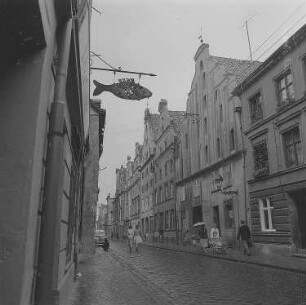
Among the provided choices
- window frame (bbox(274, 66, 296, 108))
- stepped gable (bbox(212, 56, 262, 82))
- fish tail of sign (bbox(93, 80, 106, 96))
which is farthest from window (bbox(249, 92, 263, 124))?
fish tail of sign (bbox(93, 80, 106, 96))

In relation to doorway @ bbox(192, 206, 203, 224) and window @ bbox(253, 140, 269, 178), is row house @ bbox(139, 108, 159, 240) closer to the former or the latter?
doorway @ bbox(192, 206, 203, 224)

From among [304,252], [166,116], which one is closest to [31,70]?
[304,252]

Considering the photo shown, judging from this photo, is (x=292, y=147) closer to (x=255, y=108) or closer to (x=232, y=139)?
(x=255, y=108)

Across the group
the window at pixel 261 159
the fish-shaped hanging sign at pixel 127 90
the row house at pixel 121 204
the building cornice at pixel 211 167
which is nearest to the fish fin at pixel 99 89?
the fish-shaped hanging sign at pixel 127 90

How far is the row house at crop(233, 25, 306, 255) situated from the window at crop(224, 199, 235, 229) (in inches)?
112

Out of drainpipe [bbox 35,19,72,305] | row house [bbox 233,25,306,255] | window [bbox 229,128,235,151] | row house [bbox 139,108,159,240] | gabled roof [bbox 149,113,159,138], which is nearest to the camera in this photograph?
drainpipe [bbox 35,19,72,305]

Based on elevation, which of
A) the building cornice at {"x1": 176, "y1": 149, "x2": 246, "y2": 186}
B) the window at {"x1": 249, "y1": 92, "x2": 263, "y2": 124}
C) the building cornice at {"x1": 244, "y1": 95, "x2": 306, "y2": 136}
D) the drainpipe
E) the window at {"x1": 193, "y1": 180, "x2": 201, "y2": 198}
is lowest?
the drainpipe

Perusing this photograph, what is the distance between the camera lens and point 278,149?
19.7m

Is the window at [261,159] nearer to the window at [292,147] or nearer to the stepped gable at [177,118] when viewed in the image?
the window at [292,147]

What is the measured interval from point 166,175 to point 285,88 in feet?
78.8

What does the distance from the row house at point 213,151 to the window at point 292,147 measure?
4.25m

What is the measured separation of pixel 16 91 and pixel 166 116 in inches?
1606

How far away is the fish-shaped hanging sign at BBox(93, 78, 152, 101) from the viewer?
8.80 metres

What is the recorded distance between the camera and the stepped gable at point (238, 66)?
88.9 ft
